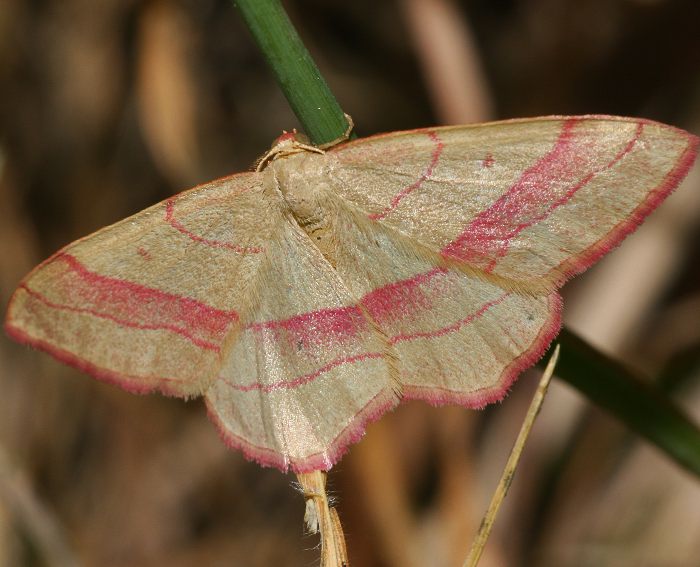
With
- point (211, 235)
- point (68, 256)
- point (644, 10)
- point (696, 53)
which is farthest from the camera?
point (696, 53)

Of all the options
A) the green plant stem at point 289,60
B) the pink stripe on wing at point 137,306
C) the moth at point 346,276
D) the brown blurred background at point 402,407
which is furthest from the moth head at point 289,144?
the brown blurred background at point 402,407

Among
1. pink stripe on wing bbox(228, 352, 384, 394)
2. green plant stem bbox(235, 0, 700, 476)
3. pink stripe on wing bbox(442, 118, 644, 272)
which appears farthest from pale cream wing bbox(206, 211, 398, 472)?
green plant stem bbox(235, 0, 700, 476)

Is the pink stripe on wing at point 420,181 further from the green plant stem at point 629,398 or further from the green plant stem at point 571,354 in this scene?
the green plant stem at point 629,398

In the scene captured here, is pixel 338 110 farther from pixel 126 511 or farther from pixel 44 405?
pixel 126 511

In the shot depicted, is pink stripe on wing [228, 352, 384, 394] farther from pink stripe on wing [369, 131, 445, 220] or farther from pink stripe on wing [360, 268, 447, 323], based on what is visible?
pink stripe on wing [369, 131, 445, 220]

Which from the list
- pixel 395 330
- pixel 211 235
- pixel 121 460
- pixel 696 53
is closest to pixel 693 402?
pixel 696 53

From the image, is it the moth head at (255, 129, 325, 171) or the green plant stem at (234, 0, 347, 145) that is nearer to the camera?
the green plant stem at (234, 0, 347, 145)
